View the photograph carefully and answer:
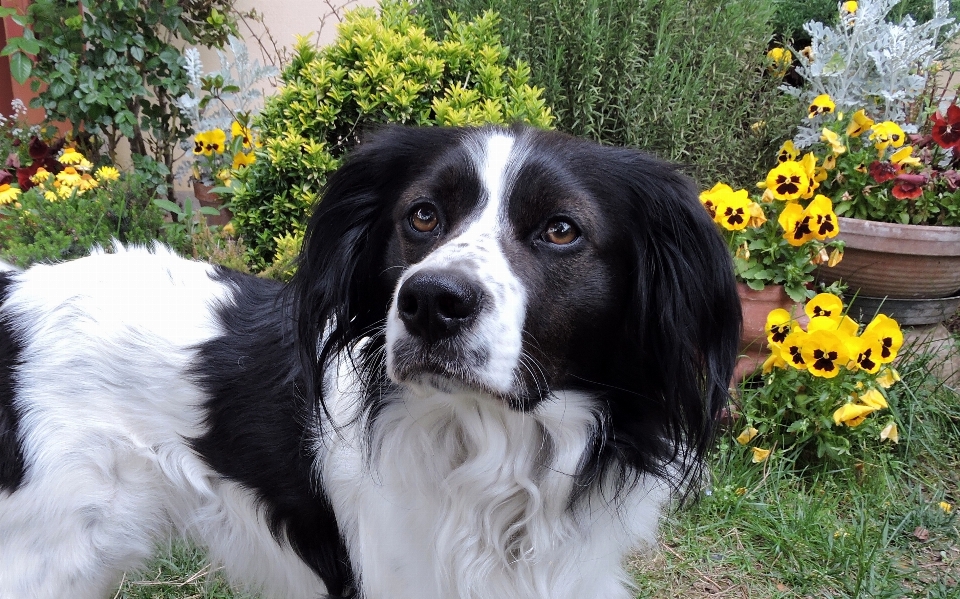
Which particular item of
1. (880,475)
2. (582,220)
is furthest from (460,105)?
(880,475)

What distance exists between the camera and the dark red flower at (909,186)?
332 cm

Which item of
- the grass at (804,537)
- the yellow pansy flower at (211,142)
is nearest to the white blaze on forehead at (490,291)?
the grass at (804,537)

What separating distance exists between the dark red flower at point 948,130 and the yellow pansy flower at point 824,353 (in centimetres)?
128

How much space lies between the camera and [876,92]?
3906 millimetres

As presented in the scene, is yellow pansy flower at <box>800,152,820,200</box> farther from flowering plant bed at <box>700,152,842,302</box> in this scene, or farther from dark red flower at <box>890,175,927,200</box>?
dark red flower at <box>890,175,927,200</box>

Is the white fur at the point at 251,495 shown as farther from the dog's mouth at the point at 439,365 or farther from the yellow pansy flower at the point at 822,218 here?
the yellow pansy flower at the point at 822,218

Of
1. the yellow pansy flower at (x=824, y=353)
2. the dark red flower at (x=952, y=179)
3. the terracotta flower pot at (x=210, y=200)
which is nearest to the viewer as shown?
the yellow pansy flower at (x=824, y=353)

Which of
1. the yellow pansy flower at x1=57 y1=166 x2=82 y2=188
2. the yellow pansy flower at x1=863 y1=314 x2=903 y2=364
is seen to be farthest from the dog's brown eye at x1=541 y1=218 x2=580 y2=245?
the yellow pansy flower at x1=57 y1=166 x2=82 y2=188

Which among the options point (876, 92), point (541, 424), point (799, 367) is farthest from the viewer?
point (876, 92)

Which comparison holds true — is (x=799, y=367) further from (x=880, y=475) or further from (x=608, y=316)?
(x=608, y=316)

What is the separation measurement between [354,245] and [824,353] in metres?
1.86

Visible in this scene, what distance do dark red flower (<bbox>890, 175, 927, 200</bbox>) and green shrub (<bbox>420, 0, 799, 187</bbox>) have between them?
3.18 ft

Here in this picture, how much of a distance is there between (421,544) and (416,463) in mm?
192

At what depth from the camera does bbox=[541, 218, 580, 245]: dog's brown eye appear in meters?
1.68
